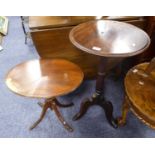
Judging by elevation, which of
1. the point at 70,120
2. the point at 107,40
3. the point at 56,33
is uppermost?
the point at 107,40

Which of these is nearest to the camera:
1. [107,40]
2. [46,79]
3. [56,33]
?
[107,40]

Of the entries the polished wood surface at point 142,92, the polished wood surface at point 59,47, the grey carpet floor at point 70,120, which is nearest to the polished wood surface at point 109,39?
the polished wood surface at point 142,92

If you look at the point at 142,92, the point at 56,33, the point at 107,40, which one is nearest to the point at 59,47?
the point at 56,33

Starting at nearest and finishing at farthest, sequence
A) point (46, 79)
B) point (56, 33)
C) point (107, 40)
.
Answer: point (107, 40)
point (46, 79)
point (56, 33)

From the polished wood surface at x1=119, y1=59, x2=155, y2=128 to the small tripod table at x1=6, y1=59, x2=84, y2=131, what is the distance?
367 mm

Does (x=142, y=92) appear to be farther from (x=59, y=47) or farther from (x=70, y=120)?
(x=59, y=47)

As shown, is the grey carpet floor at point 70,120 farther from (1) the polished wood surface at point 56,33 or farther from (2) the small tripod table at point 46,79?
(1) the polished wood surface at point 56,33

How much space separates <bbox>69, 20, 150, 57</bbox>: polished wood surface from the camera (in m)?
1.18

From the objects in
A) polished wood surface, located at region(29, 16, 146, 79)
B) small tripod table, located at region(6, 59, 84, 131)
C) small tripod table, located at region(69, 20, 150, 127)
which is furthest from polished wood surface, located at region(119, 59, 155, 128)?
polished wood surface, located at region(29, 16, 146, 79)

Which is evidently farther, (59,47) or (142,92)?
(59,47)

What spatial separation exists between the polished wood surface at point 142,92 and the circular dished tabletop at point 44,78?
37 centimetres

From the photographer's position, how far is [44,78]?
4.74 feet

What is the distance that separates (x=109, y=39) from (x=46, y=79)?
0.54 m
